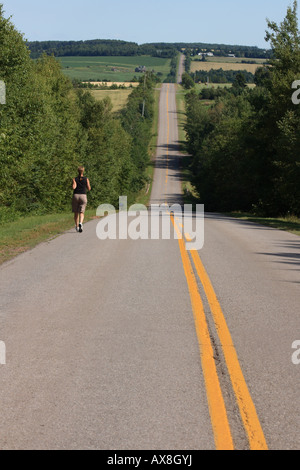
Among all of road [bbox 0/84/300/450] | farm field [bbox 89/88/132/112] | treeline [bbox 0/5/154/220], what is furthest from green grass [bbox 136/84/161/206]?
road [bbox 0/84/300/450]

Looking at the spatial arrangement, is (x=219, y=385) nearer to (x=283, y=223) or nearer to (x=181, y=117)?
(x=283, y=223)

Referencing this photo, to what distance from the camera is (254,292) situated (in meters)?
9.38

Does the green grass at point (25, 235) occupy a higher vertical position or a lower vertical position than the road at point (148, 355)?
lower

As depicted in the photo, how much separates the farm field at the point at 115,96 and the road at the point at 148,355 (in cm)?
14290

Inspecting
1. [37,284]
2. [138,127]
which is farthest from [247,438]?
[138,127]

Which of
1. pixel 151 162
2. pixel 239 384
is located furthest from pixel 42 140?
pixel 151 162

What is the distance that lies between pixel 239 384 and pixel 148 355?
1140 mm

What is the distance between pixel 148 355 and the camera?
592cm

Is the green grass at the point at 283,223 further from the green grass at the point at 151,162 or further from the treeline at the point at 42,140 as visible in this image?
the green grass at the point at 151,162

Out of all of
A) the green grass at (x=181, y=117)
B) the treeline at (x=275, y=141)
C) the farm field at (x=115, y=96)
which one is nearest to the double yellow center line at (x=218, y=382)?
the treeline at (x=275, y=141)

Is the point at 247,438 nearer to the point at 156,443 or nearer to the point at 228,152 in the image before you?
the point at 156,443

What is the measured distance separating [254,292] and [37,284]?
364 cm

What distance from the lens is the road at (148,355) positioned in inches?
164

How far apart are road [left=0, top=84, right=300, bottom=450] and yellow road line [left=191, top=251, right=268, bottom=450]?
0.04 ft
